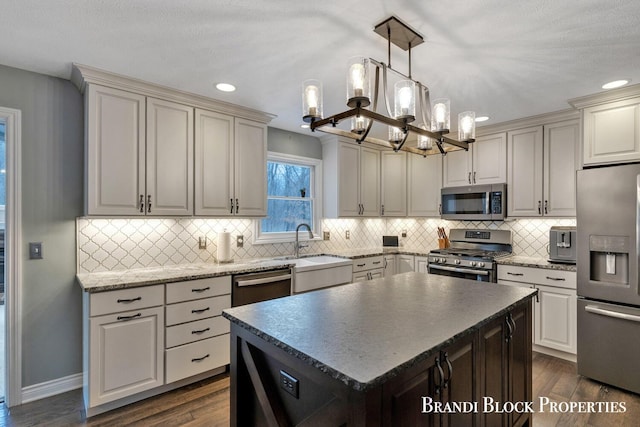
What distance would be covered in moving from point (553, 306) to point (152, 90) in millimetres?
4082

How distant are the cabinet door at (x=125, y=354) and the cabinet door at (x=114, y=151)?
0.82 m

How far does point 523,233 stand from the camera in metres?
3.84

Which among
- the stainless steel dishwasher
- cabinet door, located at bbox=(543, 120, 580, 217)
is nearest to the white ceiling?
cabinet door, located at bbox=(543, 120, 580, 217)

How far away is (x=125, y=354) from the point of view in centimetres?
234

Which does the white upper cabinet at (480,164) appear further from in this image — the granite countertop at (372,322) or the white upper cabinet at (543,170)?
the granite countertop at (372,322)

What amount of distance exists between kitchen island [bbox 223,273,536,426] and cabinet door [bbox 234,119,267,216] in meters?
1.62

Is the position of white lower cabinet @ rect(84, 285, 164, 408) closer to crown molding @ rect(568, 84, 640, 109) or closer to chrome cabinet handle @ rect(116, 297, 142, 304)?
chrome cabinet handle @ rect(116, 297, 142, 304)

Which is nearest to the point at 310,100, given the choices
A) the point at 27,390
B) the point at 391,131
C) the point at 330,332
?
the point at 391,131

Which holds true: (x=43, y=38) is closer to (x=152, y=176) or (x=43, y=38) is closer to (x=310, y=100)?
(x=152, y=176)

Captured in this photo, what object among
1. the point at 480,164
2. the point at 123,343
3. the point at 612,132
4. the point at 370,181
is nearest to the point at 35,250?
the point at 123,343

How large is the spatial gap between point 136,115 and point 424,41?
7.22ft

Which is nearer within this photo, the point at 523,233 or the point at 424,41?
the point at 424,41

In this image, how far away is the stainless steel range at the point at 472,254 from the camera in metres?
3.51

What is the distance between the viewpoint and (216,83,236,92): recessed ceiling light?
8.76 feet
